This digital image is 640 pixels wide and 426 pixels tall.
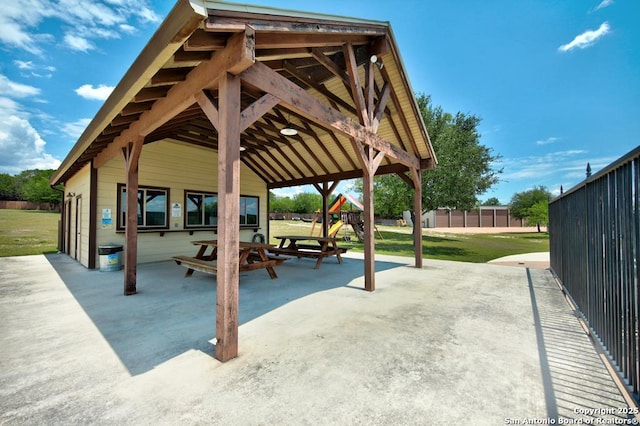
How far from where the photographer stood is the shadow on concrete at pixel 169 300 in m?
2.68

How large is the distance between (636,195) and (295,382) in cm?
276

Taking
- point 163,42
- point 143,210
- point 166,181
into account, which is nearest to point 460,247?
point 166,181

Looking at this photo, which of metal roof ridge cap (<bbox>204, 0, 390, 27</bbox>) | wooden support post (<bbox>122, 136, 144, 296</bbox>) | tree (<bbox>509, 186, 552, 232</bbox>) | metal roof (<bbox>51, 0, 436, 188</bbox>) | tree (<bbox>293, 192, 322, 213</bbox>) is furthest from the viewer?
tree (<bbox>293, 192, 322, 213</bbox>)

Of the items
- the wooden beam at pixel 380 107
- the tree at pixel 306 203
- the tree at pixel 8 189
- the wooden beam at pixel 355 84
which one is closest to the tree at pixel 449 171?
the wooden beam at pixel 380 107

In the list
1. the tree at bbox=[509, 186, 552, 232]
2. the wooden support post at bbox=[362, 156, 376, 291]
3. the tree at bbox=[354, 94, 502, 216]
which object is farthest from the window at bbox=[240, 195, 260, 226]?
the tree at bbox=[509, 186, 552, 232]

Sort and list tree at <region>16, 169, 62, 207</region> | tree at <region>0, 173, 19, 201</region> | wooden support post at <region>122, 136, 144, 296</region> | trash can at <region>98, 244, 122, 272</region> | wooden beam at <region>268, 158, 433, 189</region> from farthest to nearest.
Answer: tree at <region>0, 173, 19, 201</region>
tree at <region>16, 169, 62, 207</region>
wooden beam at <region>268, 158, 433, 189</region>
trash can at <region>98, 244, 122, 272</region>
wooden support post at <region>122, 136, 144, 296</region>

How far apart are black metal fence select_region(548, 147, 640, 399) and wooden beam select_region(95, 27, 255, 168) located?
118 inches

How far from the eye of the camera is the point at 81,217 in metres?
7.46

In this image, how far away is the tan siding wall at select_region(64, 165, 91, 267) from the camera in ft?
23.1

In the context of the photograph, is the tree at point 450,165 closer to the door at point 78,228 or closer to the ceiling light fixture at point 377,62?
the ceiling light fixture at point 377,62

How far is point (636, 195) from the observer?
1.75 m

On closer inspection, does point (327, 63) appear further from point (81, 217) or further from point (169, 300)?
point (81, 217)

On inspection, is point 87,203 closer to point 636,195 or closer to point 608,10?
point 636,195

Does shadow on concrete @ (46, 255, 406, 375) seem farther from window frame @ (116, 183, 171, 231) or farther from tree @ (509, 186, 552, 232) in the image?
tree @ (509, 186, 552, 232)
